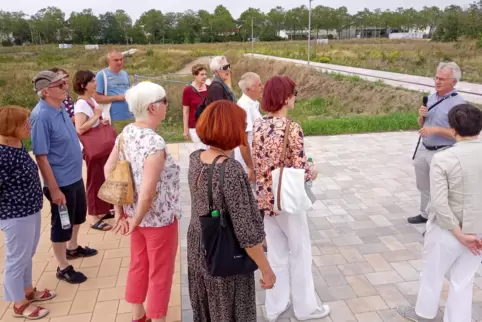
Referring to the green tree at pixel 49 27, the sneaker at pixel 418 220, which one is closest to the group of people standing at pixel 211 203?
the sneaker at pixel 418 220

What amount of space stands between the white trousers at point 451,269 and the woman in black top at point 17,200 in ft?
8.74

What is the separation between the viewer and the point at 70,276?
3.31m

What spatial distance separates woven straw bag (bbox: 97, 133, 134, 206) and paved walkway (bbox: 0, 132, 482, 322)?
110cm

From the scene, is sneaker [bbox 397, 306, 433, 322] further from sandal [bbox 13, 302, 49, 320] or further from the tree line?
the tree line

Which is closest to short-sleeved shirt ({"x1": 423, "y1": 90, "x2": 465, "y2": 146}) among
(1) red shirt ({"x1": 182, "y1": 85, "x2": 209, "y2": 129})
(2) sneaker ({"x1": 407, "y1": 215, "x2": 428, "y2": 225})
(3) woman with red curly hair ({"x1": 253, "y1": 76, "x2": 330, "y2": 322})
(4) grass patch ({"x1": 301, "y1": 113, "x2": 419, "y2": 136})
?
(2) sneaker ({"x1": 407, "y1": 215, "x2": 428, "y2": 225})

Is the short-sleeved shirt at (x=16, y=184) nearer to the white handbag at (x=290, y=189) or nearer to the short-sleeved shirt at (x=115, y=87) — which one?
the white handbag at (x=290, y=189)

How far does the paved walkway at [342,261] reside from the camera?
117 inches

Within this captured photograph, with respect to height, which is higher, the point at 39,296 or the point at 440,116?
the point at 440,116

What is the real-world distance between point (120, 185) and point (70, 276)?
1.51m

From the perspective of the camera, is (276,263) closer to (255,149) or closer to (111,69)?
(255,149)

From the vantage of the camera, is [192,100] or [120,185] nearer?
[120,185]

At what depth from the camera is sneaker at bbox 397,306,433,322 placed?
2793 millimetres

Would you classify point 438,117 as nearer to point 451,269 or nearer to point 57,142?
point 451,269

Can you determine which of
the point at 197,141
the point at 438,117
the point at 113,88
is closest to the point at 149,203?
the point at 197,141
